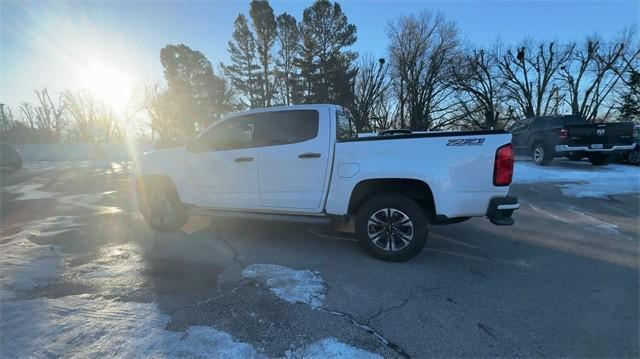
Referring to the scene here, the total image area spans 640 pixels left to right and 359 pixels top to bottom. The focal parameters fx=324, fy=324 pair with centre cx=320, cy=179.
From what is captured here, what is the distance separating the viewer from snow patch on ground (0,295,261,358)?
2436mm

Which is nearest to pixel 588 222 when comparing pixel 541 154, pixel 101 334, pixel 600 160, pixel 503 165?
pixel 503 165

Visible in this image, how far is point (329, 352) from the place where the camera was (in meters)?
2.41

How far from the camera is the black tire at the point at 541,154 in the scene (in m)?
12.2

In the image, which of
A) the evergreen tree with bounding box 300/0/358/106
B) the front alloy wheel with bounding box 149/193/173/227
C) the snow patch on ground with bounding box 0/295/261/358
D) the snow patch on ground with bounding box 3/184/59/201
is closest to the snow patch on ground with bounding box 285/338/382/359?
the snow patch on ground with bounding box 0/295/261/358

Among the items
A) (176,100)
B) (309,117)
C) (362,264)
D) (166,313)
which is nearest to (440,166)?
(362,264)

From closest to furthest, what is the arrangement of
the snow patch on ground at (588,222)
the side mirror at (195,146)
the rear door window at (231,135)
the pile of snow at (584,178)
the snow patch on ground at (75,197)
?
the rear door window at (231,135) < the side mirror at (195,146) < the snow patch on ground at (588,222) < the snow patch on ground at (75,197) < the pile of snow at (584,178)

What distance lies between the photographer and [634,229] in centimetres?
528

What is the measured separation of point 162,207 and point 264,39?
98.5 feet

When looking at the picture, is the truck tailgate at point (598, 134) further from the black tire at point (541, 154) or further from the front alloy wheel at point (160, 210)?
the front alloy wheel at point (160, 210)

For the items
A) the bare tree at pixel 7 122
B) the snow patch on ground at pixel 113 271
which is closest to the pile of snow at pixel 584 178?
the snow patch on ground at pixel 113 271

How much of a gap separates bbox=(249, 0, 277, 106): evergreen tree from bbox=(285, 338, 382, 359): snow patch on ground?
1248 inches

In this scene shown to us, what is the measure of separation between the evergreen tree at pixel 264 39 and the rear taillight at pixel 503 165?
3067 cm

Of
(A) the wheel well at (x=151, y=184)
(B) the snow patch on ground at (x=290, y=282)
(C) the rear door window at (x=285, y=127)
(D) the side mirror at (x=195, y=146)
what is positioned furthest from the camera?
(A) the wheel well at (x=151, y=184)

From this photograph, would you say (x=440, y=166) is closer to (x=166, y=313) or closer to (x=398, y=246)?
(x=398, y=246)
